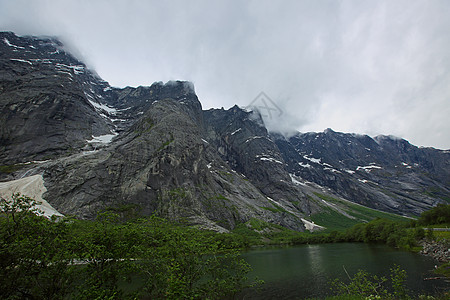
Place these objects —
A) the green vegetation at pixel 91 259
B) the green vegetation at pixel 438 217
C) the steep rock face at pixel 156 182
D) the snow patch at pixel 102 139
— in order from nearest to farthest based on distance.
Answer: the green vegetation at pixel 91 259 < the green vegetation at pixel 438 217 < the steep rock face at pixel 156 182 < the snow patch at pixel 102 139

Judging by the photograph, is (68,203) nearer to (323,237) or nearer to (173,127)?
(173,127)

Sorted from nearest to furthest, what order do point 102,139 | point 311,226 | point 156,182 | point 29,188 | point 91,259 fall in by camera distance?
point 91,259, point 29,188, point 156,182, point 102,139, point 311,226

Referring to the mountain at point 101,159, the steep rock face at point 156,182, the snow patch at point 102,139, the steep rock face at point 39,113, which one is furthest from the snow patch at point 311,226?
the steep rock face at point 39,113

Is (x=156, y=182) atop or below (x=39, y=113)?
below

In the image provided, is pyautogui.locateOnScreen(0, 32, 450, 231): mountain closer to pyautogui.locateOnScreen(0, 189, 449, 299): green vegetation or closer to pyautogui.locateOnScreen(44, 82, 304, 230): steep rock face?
pyautogui.locateOnScreen(44, 82, 304, 230): steep rock face

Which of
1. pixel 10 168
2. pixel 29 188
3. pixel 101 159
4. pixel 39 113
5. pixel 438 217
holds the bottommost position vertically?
pixel 438 217

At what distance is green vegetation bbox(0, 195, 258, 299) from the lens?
9531 mm

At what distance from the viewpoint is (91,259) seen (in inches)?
462

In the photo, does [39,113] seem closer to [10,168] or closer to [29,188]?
[10,168]

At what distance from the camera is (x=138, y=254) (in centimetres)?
1380

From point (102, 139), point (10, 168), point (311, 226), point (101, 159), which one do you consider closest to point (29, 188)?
point (10, 168)

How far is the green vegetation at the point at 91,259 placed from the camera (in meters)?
9.53

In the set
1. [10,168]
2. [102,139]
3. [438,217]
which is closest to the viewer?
[438,217]

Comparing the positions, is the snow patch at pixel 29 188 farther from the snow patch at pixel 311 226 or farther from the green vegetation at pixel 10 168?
the snow patch at pixel 311 226
